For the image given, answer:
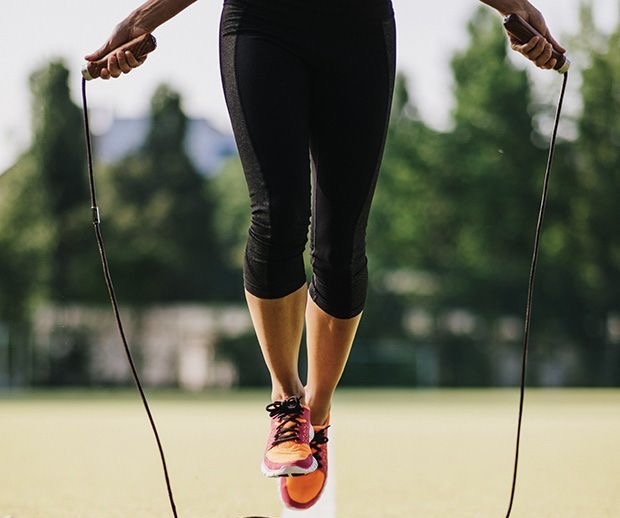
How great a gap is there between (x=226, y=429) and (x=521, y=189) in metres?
27.4

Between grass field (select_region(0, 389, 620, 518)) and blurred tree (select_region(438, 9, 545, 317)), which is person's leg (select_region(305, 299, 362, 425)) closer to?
grass field (select_region(0, 389, 620, 518))

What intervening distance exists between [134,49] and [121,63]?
0.05 m

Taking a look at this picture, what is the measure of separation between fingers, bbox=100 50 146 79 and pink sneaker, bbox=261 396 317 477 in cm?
105

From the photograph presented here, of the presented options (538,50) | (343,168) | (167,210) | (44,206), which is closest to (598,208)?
(167,210)

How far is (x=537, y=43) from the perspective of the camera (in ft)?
11.5

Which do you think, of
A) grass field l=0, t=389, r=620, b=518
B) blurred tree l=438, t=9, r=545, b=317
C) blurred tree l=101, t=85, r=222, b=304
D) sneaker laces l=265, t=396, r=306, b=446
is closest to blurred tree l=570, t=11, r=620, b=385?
blurred tree l=438, t=9, r=545, b=317

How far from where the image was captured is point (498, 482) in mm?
5648

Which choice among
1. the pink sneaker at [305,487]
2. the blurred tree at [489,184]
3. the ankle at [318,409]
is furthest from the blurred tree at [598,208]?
the pink sneaker at [305,487]

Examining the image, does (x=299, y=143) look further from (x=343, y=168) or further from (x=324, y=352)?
(x=324, y=352)

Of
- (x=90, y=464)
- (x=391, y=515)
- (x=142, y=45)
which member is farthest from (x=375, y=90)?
(x=90, y=464)

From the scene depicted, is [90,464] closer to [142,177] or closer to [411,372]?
[411,372]

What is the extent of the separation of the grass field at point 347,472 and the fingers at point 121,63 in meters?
1.56

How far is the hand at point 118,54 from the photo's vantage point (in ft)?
11.1

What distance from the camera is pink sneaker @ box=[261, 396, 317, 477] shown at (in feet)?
10.8
